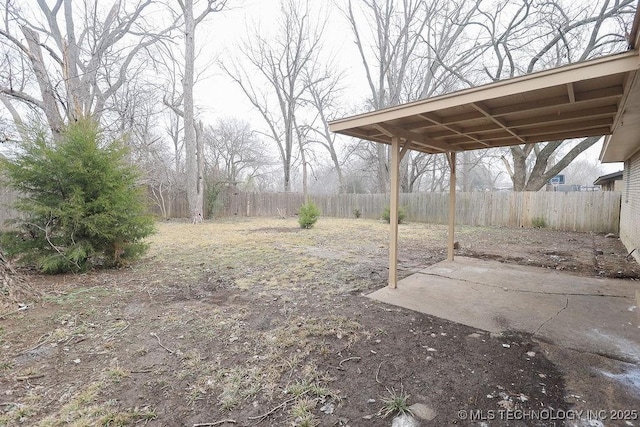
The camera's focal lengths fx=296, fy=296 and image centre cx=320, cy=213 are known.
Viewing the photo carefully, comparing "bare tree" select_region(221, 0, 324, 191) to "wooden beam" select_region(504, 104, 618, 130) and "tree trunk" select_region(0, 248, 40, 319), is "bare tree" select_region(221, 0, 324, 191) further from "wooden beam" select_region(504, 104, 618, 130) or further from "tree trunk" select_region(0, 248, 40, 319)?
"wooden beam" select_region(504, 104, 618, 130)

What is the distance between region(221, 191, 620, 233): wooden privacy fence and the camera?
31.3ft

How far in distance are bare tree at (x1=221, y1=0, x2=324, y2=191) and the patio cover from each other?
15721 mm

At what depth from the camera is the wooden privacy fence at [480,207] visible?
954 centimetres

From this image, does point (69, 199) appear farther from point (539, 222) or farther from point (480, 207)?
point (539, 222)

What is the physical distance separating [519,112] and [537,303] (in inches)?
82.7

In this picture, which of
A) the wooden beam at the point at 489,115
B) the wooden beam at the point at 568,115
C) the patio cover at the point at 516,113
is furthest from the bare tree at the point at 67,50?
the wooden beam at the point at 568,115

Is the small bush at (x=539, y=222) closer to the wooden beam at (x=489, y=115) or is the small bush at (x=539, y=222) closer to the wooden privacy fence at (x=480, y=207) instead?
the wooden privacy fence at (x=480, y=207)

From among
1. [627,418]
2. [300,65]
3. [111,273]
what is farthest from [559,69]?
[300,65]

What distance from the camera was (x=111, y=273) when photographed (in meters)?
4.51

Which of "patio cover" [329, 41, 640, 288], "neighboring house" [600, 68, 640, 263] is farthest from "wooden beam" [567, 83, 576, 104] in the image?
"neighboring house" [600, 68, 640, 263]

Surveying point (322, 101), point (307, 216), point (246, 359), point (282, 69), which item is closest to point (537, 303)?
point (246, 359)

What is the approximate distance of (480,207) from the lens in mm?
11977

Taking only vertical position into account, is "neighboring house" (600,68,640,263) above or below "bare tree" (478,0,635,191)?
below

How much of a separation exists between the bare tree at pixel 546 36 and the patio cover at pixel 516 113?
30.0 feet
